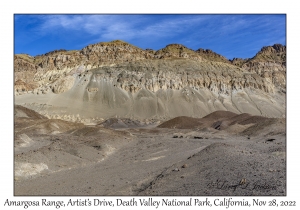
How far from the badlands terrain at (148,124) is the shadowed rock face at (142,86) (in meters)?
0.34

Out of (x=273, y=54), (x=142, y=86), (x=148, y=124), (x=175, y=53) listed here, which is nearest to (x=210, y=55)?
(x=175, y=53)

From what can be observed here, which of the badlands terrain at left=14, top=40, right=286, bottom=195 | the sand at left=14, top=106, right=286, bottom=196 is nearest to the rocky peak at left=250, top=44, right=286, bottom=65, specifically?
the badlands terrain at left=14, top=40, right=286, bottom=195

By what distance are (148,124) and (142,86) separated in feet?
85.0

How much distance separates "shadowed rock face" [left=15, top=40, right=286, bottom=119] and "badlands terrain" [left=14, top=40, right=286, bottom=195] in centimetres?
34

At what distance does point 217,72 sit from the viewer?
107 m

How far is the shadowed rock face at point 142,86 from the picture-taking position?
8956 cm

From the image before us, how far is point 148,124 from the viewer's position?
73.8 m

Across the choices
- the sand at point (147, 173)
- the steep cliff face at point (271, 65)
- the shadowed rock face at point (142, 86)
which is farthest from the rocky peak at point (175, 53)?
the sand at point (147, 173)

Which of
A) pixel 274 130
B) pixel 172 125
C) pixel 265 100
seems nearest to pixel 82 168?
pixel 274 130

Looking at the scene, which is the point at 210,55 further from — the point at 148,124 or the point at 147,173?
the point at 147,173

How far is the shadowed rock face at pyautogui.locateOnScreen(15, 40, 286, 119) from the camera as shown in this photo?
89.6 meters

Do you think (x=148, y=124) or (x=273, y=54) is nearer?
(x=148, y=124)

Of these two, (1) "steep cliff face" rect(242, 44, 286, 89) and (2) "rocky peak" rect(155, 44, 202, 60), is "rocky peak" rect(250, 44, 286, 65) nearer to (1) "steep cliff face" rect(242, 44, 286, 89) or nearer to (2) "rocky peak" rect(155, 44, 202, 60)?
(1) "steep cliff face" rect(242, 44, 286, 89)
